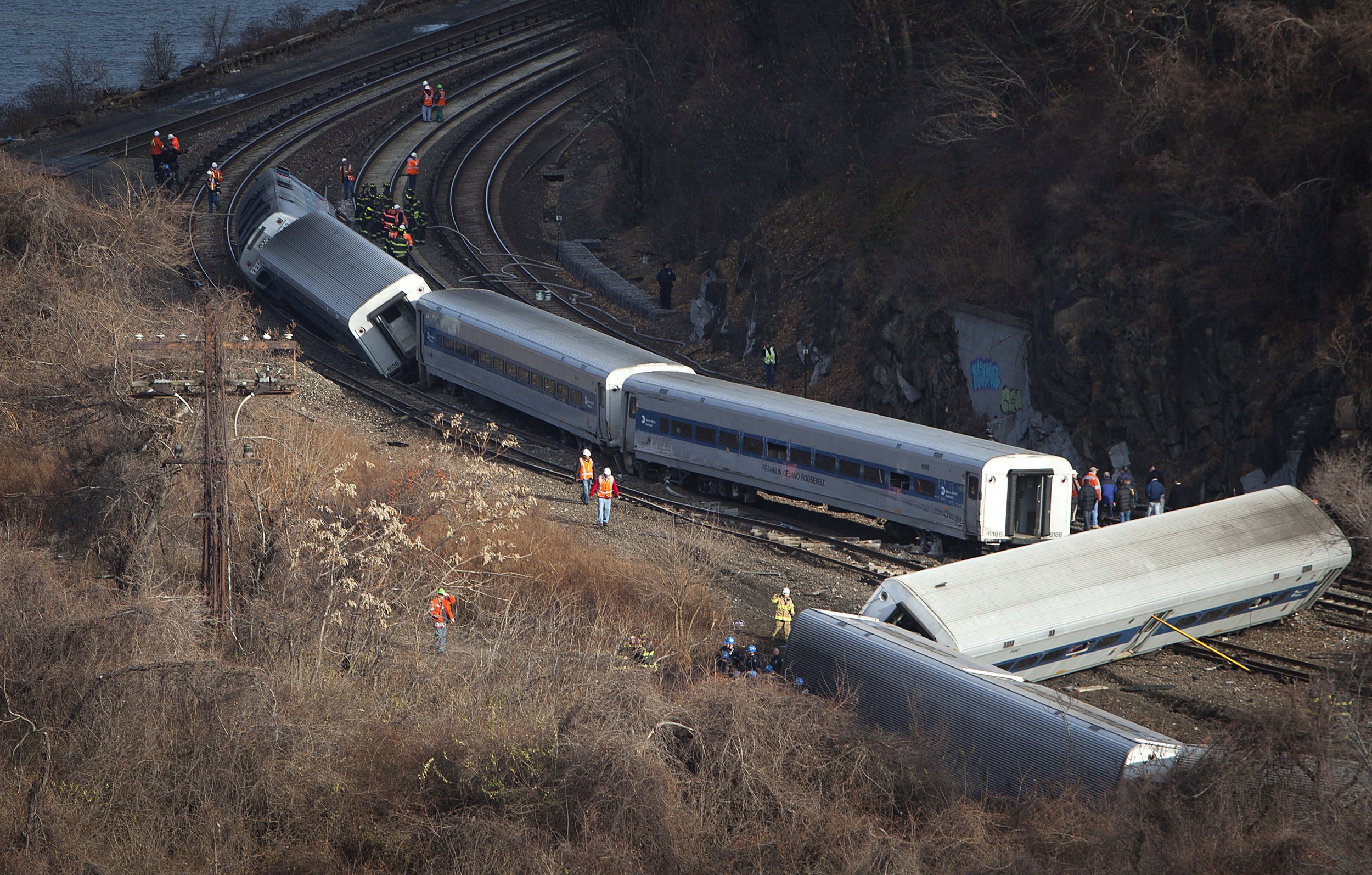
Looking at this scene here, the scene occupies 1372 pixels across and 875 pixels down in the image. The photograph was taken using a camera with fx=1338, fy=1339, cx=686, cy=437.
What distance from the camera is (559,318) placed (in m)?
36.7

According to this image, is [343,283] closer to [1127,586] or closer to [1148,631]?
[1127,586]

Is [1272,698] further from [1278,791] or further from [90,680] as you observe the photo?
[90,680]

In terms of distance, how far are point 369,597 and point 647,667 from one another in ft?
16.5

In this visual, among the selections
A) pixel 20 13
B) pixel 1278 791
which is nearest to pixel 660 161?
pixel 1278 791

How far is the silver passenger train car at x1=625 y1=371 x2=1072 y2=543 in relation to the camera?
85.8ft

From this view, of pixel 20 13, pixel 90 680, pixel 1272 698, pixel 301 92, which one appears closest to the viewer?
pixel 90 680

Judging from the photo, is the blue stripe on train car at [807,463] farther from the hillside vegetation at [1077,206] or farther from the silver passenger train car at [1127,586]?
the hillside vegetation at [1077,206]

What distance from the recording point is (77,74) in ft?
250

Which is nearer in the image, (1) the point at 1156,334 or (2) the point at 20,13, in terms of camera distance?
(1) the point at 1156,334

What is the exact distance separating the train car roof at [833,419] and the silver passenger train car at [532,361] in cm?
113

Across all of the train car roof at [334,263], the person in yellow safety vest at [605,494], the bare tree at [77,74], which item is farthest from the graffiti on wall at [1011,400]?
the bare tree at [77,74]

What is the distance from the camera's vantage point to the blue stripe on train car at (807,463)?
2662 cm

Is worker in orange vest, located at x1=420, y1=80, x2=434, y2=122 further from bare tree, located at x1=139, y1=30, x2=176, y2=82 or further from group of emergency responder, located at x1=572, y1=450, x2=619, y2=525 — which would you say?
group of emergency responder, located at x1=572, y1=450, x2=619, y2=525

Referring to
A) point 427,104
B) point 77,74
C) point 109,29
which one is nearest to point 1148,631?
point 427,104
